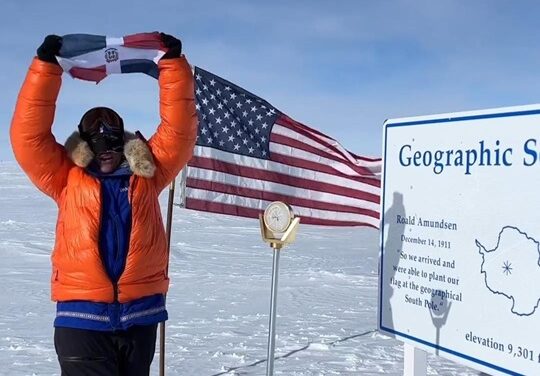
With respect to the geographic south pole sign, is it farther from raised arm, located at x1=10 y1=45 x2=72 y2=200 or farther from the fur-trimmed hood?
raised arm, located at x1=10 y1=45 x2=72 y2=200

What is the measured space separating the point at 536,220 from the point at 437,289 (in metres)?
0.69

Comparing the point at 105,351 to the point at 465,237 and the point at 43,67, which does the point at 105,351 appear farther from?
the point at 465,237

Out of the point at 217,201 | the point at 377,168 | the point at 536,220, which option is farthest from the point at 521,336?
the point at 217,201

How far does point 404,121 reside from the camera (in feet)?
10.8

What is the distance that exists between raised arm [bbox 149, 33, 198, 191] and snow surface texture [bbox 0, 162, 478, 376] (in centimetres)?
264

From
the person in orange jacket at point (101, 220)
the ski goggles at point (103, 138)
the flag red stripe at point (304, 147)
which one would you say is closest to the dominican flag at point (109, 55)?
the person in orange jacket at point (101, 220)

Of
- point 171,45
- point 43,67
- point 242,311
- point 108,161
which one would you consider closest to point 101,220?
point 108,161

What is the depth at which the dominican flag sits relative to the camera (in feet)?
9.62

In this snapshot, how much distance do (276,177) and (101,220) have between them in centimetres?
259

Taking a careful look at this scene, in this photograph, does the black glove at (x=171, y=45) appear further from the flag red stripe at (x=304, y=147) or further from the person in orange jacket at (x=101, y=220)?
the flag red stripe at (x=304, y=147)

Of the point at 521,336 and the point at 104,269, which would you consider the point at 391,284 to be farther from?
the point at 104,269

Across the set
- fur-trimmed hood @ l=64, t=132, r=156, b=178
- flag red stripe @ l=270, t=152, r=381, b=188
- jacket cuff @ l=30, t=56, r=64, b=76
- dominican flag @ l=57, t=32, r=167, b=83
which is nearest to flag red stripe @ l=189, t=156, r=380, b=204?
flag red stripe @ l=270, t=152, r=381, b=188

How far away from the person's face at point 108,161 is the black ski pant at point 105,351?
0.70 meters

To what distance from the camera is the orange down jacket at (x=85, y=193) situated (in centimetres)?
260
